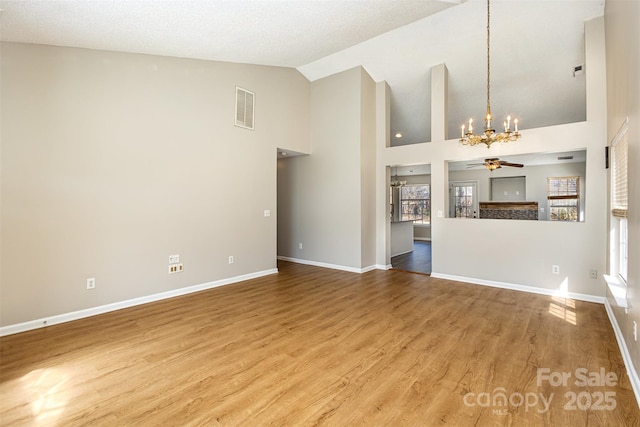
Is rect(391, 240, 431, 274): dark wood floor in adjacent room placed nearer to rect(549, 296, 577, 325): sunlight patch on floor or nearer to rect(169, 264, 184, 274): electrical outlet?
rect(549, 296, 577, 325): sunlight patch on floor

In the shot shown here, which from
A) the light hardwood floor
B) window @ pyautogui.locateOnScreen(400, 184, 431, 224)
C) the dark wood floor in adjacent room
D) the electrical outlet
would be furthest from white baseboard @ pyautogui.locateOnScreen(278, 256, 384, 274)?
window @ pyautogui.locateOnScreen(400, 184, 431, 224)

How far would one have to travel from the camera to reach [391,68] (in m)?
5.61

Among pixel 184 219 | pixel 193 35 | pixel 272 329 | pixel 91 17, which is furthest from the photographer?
pixel 184 219

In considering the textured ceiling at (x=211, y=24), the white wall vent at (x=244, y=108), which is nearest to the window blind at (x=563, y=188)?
the textured ceiling at (x=211, y=24)

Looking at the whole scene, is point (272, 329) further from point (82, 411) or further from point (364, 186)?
point (364, 186)

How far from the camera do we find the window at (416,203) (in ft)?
35.5

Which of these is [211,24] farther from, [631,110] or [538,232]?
[538,232]

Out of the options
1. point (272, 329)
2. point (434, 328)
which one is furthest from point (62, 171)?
point (434, 328)

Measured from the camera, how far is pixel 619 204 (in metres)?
3.14

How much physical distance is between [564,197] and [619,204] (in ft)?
21.7

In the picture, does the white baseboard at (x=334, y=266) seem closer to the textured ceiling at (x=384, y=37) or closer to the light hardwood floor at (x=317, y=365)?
the light hardwood floor at (x=317, y=365)

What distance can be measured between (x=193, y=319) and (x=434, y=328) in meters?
2.69

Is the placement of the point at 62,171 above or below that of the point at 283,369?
above

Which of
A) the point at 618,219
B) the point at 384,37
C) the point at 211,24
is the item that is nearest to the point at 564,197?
the point at 618,219
